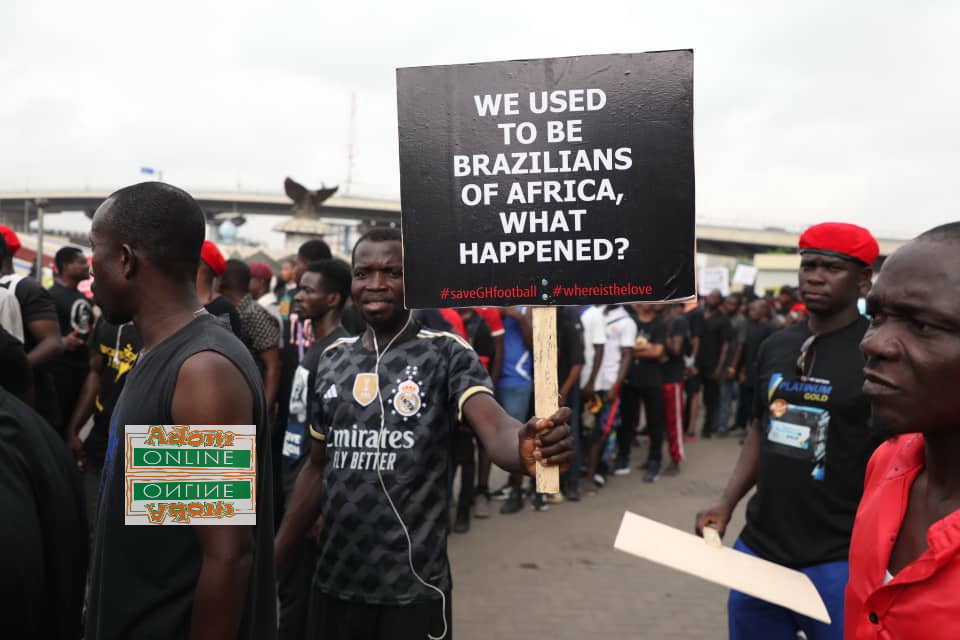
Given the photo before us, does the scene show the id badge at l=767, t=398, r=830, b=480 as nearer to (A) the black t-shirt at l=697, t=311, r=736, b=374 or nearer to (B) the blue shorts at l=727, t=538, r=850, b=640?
(B) the blue shorts at l=727, t=538, r=850, b=640

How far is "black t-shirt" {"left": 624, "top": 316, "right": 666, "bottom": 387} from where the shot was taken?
8.49m

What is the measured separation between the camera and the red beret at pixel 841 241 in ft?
9.86

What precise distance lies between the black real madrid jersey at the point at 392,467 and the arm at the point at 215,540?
2.68ft

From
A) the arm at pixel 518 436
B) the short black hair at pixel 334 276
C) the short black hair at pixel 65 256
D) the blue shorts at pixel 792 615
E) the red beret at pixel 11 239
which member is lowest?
the blue shorts at pixel 792 615

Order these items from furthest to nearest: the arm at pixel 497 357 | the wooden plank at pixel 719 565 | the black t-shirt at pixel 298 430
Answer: the arm at pixel 497 357, the black t-shirt at pixel 298 430, the wooden plank at pixel 719 565

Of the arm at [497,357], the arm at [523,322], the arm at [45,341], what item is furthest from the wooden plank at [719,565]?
the arm at [523,322]

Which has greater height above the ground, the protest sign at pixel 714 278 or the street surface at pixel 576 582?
the protest sign at pixel 714 278

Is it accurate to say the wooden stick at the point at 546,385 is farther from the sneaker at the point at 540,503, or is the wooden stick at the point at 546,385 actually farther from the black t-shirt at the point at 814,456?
the sneaker at the point at 540,503

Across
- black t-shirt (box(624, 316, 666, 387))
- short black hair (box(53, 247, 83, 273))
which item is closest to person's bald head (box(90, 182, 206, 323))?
short black hair (box(53, 247, 83, 273))

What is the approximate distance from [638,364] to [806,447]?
18.3 ft

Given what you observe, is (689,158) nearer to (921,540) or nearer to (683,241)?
(683,241)

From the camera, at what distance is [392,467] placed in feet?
8.81

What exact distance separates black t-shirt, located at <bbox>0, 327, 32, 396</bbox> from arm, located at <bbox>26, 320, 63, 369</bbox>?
1934mm

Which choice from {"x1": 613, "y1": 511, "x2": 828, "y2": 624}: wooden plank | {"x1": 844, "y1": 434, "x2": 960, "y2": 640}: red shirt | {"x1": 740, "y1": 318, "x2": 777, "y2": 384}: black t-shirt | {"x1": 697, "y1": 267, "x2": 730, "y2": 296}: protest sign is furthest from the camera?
{"x1": 697, "y1": 267, "x2": 730, "y2": 296}: protest sign
